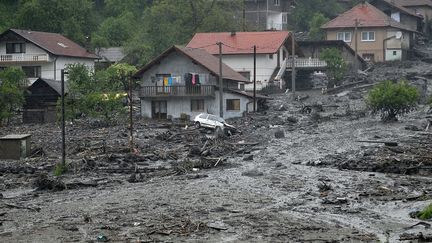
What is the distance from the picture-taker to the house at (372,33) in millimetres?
76000

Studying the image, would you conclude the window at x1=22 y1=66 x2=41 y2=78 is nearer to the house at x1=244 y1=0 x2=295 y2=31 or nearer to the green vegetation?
the green vegetation

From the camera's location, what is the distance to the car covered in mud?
1678 inches

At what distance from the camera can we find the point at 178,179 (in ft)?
91.9

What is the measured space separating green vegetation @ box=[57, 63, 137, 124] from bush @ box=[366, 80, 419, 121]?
15.3 m

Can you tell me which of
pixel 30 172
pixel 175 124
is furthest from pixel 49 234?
pixel 175 124

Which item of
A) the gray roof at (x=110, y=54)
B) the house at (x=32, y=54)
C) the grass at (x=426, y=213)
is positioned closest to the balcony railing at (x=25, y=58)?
the house at (x=32, y=54)

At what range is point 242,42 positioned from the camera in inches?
2650

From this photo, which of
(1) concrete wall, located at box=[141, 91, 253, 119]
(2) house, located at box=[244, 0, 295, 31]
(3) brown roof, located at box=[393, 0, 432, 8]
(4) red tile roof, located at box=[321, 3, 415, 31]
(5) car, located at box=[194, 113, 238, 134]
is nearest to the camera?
(5) car, located at box=[194, 113, 238, 134]

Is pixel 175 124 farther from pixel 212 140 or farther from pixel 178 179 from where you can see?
pixel 178 179

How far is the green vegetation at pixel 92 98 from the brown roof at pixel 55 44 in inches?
362

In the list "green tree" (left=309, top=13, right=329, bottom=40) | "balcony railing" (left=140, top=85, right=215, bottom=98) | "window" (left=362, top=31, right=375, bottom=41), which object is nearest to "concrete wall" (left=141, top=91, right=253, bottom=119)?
"balcony railing" (left=140, top=85, right=215, bottom=98)

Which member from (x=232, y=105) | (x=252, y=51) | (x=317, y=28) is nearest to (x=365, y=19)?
(x=317, y=28)

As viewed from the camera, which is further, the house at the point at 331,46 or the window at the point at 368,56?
the window at the point at 368,56

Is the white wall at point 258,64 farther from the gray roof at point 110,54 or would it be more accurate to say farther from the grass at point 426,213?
the grass at point 426,213
